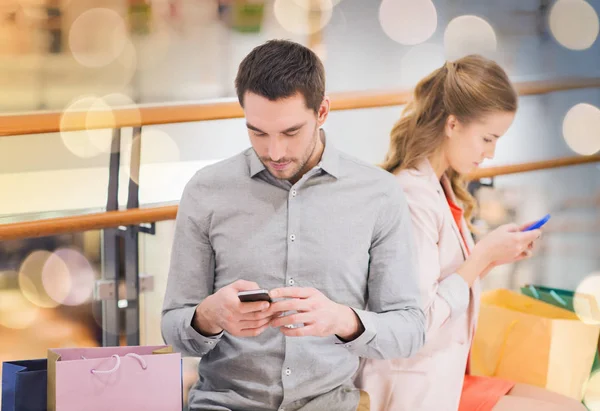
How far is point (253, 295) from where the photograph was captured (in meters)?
1.41

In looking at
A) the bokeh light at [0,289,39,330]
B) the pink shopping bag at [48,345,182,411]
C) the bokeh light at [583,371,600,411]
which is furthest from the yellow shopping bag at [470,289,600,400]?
the bokeh light at [0,289,39,330]

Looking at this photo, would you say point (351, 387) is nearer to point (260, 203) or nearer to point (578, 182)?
point (260, 203)

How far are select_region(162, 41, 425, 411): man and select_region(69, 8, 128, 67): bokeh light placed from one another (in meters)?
2.96

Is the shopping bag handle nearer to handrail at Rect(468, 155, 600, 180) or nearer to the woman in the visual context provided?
the woman

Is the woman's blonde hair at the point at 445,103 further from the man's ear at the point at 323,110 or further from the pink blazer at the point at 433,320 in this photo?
the man's ear at the point at 323,110

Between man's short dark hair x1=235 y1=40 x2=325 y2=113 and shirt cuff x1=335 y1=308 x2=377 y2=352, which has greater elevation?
man's short dark hair x1=235 y1=40 x2=325 y2=113

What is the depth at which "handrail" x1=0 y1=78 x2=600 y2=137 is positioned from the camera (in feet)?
6.57

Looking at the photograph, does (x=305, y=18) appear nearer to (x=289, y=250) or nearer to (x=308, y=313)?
(x=289, y=250)

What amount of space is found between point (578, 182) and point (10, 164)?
2887mm

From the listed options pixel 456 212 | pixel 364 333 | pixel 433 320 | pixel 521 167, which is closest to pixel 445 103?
pixel 456 212

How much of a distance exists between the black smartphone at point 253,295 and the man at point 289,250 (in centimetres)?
15

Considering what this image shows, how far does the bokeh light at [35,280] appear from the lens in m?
3.22

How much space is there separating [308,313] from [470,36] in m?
3.31

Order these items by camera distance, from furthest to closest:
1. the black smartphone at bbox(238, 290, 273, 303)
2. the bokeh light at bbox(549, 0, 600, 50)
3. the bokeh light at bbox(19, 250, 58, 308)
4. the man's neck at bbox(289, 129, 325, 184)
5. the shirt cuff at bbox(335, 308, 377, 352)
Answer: the bokeh light at bbox(549, 0, 600, 50) < the bokeh light at bbox(19, 250, 58, 308) < the man's neck at bbox(289, 129, 325, 184) < the shirt cuff at bbox(335, 308, 377, 352) < the black smartphone at bbox(238, 290, 273, 303)
